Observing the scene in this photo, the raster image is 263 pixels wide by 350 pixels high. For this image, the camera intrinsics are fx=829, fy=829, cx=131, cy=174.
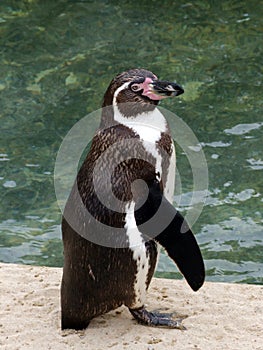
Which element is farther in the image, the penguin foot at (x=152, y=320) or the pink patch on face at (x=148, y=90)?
the penguin foot at (x=152, y=320)

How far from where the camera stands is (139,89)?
10.5 feet

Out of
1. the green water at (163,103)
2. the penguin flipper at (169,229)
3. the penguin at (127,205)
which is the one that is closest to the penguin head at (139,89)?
the penguin at (127,205)

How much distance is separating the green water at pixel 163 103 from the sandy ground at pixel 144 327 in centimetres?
77

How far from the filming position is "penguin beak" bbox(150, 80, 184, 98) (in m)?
3.18

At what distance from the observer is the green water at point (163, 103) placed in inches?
196

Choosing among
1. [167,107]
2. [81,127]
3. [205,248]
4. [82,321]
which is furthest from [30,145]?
[82,321]

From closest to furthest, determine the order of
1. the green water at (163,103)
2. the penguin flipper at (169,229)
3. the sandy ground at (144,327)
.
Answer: the penguin flipper at (169,229) → the sandy ground at (144,327) → the green water at (163,103)

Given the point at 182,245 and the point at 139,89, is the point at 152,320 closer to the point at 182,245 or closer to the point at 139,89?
the point at 182,245

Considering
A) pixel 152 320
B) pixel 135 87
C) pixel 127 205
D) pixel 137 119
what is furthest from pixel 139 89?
pixel 152 320

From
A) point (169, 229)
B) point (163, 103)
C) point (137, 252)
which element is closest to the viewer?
point (169, 229)

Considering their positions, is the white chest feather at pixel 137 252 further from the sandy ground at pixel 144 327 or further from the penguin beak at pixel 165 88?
the penguin beak at pixel 165 88

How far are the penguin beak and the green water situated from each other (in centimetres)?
168

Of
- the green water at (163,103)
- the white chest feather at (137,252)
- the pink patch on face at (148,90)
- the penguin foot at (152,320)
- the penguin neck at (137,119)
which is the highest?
the pink patch on face at (148,90)

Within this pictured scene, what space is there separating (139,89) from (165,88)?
101mm
